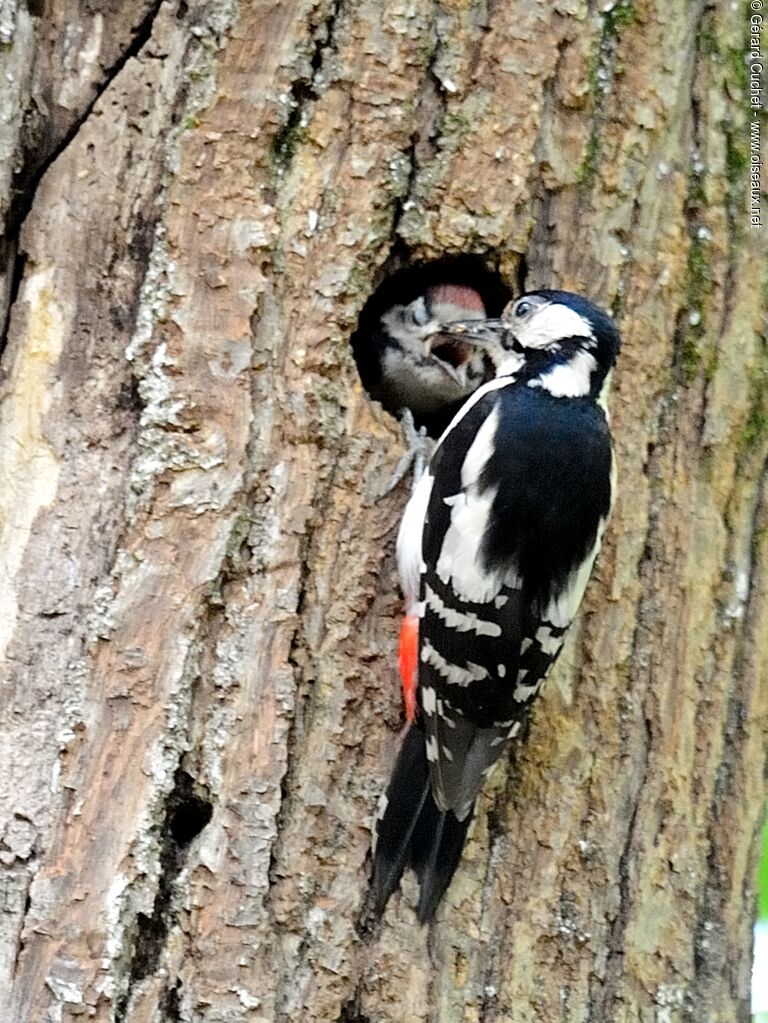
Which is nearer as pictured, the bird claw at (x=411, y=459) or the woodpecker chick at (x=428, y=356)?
the bird claw at (x=411, y=459)

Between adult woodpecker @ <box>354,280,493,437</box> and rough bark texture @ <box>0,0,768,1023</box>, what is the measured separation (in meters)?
0.48

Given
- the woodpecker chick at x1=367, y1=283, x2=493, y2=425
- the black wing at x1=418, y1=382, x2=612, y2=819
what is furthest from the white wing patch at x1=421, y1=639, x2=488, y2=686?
the woodpecker chick at x1=367, y1=283, x2=493, y2=425

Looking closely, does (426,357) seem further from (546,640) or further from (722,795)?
(722,795)

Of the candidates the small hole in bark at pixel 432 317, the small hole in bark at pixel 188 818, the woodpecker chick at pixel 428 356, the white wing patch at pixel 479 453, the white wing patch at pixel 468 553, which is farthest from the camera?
the woodpecker chick at pixel 428 356

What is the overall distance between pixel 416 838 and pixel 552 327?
3.78ft

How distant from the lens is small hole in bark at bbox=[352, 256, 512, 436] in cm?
349

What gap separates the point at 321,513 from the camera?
3.00 metres

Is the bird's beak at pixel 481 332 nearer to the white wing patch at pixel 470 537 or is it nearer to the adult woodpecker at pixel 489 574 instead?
the adult woodpecker at pixel 489 574

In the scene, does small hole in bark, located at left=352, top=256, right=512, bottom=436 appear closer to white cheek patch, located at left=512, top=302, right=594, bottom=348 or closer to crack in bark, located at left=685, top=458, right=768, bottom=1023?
white cheek patch, located at left=512, top=302, right=594, bottom=348

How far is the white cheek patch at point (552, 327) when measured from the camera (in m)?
3.15

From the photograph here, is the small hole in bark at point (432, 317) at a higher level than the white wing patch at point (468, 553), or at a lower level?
higher

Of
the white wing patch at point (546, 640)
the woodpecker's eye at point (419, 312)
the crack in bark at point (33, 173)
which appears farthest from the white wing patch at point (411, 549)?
the crack in bark at point (33, 173)

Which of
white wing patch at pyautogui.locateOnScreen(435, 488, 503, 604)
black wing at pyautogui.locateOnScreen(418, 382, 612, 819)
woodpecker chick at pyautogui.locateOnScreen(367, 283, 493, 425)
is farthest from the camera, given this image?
woodpecker chick at pyautogui.locateOnScreen(367, 283, 493, 425)

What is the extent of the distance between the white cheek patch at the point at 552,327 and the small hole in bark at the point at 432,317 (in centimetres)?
11
